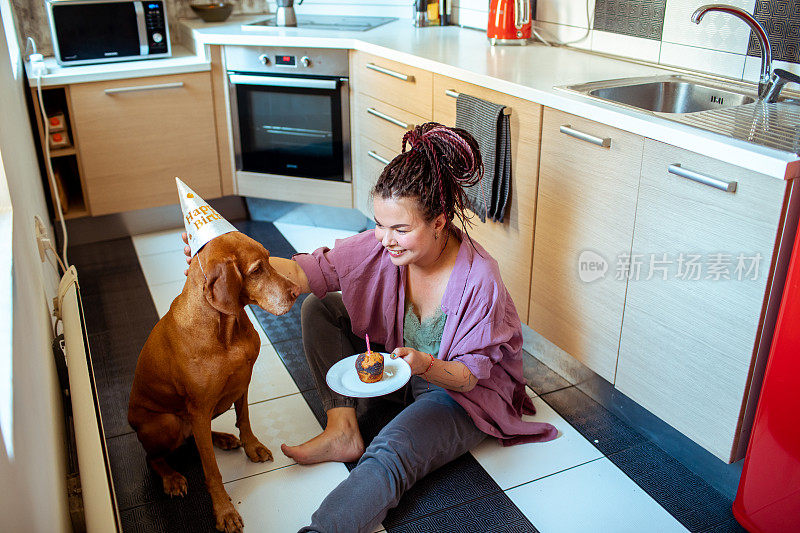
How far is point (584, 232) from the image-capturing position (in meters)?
2.10

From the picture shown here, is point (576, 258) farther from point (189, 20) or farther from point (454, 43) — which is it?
point (189, 20)

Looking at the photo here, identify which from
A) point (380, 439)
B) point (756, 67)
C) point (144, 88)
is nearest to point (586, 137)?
point (756, 67)

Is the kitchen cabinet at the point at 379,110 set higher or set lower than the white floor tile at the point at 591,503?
higher

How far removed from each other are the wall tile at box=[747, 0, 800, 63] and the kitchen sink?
0.15 m

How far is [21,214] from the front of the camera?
1611 mm

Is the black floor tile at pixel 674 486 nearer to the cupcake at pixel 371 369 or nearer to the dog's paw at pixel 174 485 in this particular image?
the cupcake at pixel 371 369

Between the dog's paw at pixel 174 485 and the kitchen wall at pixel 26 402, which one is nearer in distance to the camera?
the kitchen wall at pixel 26 402

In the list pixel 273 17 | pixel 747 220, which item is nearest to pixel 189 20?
pixel 273 17

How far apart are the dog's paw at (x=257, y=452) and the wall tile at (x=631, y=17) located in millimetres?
1890

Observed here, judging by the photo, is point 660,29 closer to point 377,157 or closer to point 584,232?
point 584,232

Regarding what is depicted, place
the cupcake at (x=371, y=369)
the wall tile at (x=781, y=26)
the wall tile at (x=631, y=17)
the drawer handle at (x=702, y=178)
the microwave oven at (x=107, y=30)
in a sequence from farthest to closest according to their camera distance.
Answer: the microwave oven at (x=107, y=30) → the wall tile at (x=631, y=17) → the wall tile at (x=781, y=26) → the cupcake at (x=371, y=369) → the drawer handle at (x=702, y=178)

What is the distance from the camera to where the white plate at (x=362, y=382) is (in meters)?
1.68

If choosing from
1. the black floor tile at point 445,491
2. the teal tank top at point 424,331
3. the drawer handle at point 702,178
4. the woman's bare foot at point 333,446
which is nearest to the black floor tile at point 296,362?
the woman's bare foot at point 333,446

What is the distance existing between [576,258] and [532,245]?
212mm
